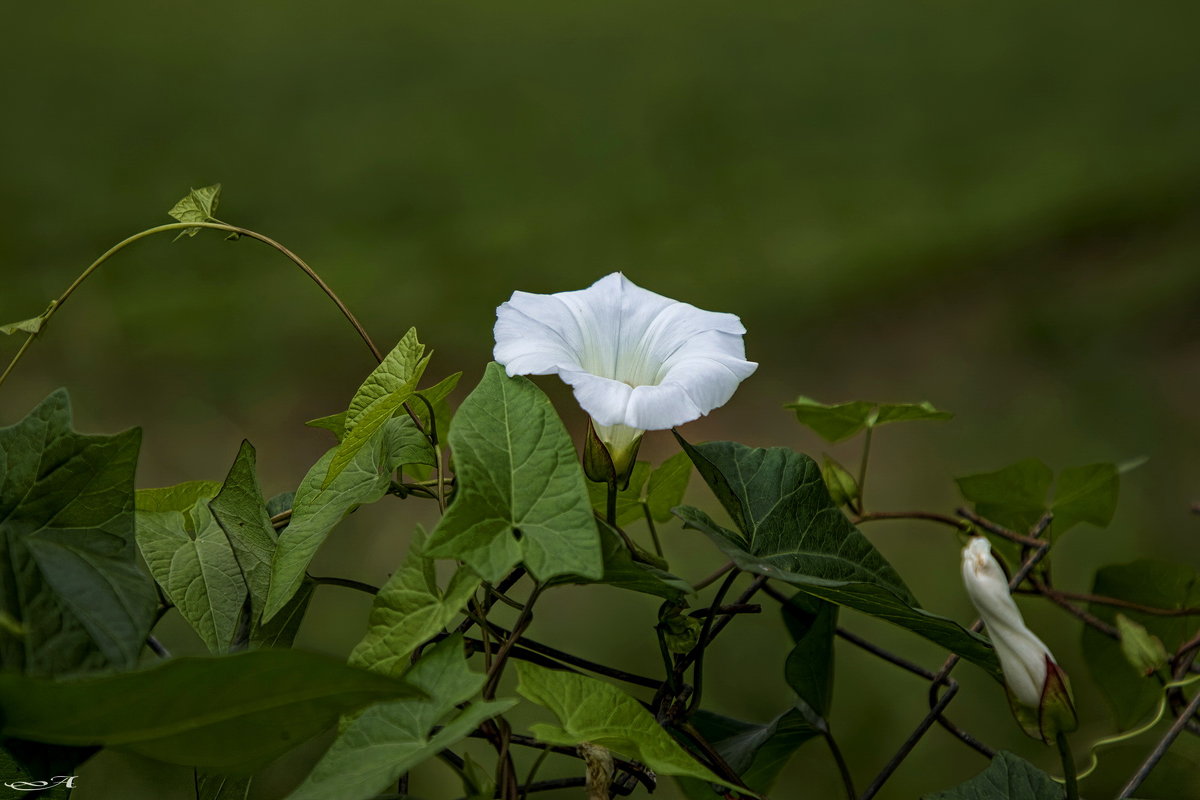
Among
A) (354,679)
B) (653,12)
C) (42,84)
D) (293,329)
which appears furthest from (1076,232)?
(42,84)

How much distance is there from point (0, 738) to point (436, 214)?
1274 mm

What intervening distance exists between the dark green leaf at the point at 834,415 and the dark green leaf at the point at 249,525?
0.25 m

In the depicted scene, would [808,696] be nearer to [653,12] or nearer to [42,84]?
[653,12]

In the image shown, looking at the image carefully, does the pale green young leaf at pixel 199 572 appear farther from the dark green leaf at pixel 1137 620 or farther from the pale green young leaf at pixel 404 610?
the dark green leaf at pixel 1137 620

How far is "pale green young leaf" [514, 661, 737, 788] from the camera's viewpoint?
0.25 meters

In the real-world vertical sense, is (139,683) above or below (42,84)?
below

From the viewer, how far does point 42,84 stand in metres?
1.49

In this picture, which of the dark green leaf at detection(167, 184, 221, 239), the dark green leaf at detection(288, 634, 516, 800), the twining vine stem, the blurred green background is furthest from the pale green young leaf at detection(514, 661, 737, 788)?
the blurred green background

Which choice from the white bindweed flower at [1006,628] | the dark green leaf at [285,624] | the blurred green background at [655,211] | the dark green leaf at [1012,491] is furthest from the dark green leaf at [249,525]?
the blurred green background at [655,211]

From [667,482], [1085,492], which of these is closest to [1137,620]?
[1085,492]

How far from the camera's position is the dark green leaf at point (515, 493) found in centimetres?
25

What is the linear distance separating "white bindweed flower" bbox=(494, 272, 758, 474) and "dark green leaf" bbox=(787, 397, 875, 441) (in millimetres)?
118

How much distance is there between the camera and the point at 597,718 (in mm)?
259

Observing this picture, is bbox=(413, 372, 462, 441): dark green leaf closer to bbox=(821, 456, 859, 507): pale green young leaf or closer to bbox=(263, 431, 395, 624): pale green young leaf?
Result: bbox=(263, 431, 395, 624): pale green young leaf
